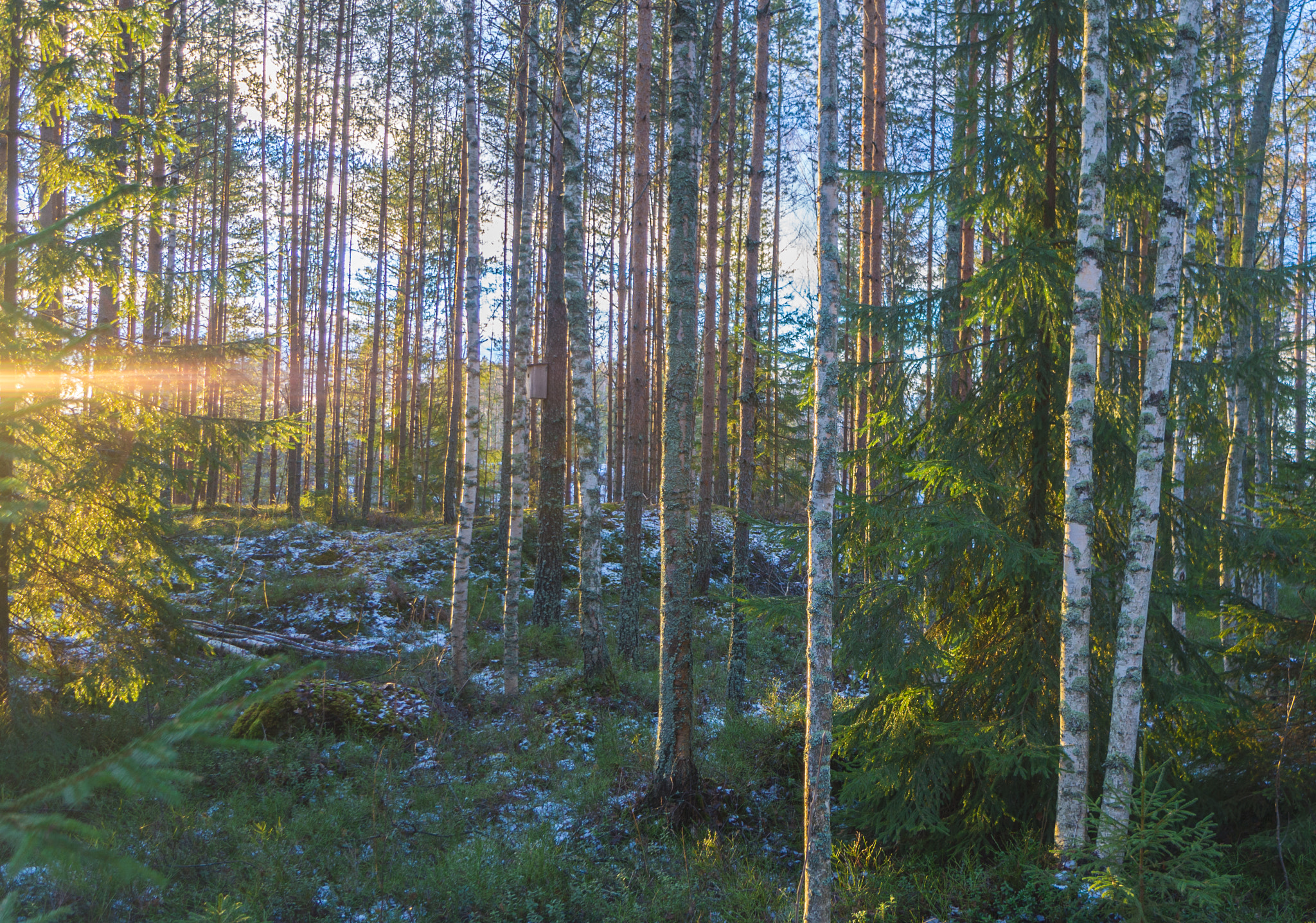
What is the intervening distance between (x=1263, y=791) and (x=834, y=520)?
13.3 feet

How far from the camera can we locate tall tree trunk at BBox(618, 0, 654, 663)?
10602 mm

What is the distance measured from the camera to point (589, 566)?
34.1 ft

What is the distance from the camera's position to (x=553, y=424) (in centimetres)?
1232

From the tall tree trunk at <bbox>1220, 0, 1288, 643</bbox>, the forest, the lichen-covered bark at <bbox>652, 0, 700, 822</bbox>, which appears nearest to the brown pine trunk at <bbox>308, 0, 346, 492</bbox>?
the forest

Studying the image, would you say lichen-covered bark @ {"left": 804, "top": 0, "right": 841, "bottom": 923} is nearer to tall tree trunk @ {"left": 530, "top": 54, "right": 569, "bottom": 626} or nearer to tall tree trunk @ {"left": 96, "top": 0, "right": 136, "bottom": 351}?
tall tree trunk @ {"left": 96, "top": 0, "right": 136, "bottom": 351}

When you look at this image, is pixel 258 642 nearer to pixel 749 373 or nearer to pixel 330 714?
pixel 330 714

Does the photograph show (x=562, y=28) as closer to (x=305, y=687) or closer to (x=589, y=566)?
(x=589, y=566)

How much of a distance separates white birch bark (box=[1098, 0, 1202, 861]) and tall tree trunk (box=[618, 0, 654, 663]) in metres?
7.05

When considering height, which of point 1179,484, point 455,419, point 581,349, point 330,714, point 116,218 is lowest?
point 330,714

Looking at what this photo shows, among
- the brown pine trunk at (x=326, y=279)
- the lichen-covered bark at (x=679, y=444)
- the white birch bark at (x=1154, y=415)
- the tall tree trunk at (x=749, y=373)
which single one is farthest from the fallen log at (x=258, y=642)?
the white birch bark at (x=1154, y=415)

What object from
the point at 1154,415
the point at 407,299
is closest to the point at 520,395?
the point at 1154,415

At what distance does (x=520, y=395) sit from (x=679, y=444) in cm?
445

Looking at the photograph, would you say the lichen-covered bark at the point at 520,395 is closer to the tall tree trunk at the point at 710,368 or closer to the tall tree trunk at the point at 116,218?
the tall tree trunk at the point at 710,368

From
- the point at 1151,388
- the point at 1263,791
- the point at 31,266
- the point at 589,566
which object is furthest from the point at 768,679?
the point at 31,266
